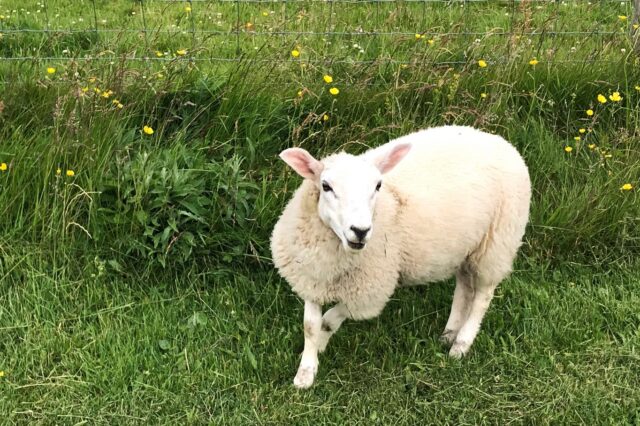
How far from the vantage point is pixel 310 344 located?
2.98 metres

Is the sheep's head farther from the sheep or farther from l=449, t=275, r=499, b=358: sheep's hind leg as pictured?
l=449, t=275, r=499, b=358: sheep's hind leg

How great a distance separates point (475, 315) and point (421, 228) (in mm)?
574

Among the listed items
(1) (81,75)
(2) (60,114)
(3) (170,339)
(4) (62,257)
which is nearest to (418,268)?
(3) (170,339)

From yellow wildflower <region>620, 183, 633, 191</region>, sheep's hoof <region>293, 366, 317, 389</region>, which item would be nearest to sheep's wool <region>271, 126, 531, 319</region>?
sheep's hoof <region>293, 366, 317, 389</region>

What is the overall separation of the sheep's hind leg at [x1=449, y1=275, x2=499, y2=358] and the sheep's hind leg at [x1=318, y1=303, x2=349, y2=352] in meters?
0.57

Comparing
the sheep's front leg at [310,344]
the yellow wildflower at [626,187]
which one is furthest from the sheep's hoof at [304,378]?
the yellow wildflower at [626,187]

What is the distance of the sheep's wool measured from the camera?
2918 mm

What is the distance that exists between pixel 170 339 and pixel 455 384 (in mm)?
1294

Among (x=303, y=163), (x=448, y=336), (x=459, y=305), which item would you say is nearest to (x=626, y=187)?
(x=459, y=305)

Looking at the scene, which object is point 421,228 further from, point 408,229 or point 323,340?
point 323,340

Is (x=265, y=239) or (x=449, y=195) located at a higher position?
(x=449, y=195)

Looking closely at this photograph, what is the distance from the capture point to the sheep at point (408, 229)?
2877 mm

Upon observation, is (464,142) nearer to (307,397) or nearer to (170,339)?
(307,397)

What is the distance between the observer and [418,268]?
9.92ft
